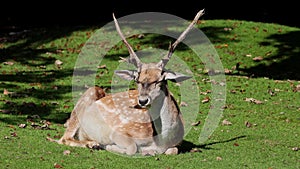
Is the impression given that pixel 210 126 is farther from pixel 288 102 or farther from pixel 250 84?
pixel 250 84

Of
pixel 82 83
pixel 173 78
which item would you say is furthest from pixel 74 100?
pixel 173 78

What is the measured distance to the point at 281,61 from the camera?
18.2 m

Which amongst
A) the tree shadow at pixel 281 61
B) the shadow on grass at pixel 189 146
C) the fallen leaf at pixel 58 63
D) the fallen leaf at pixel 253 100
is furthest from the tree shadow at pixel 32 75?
the tree shadow at pixel 281 61

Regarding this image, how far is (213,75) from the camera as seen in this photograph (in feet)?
53.6

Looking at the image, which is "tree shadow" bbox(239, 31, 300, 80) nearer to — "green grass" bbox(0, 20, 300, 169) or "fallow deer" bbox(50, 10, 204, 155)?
"green grass" bbox(0, 20, 300, 169)

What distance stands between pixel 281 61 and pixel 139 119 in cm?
1009

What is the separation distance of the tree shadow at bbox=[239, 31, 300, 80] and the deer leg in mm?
8479

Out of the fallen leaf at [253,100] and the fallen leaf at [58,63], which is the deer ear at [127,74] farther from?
the fallen leaf at [58,63]

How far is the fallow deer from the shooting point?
8.58m

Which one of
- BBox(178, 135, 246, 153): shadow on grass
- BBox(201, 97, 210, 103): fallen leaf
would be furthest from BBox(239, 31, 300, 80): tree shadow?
BBox(178, 135, 246, 153): shadow on grass

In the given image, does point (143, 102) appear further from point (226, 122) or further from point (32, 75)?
point (32, 75)

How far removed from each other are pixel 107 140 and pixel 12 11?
68.2ft

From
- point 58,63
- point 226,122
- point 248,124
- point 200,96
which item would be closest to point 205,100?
point 200,96

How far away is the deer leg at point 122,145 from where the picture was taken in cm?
881
